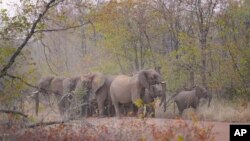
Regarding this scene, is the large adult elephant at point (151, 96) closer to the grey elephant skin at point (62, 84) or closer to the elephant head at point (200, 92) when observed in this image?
the elephant head at point (200, 92)

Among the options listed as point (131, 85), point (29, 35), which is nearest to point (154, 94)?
point (131, 85)

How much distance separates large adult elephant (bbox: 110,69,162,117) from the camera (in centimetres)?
1908

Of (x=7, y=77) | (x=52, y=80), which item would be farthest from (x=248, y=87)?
(x=7, y=77)

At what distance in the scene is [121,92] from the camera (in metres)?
20.1

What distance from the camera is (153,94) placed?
1972 cm

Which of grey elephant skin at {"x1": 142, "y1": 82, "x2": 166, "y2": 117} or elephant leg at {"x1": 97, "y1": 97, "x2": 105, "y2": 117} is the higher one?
grey elephant skin at {"x1": 142, "y1": 82, "x2": 166, "y2": 117}

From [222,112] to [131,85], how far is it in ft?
12.0

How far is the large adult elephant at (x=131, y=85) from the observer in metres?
19.1

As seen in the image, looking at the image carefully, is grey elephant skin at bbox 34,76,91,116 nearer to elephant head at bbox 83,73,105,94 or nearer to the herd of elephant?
the herd of elephant

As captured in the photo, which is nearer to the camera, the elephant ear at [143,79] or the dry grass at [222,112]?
the dry grass at [222,112]

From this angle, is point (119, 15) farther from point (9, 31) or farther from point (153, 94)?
point (9, 31)

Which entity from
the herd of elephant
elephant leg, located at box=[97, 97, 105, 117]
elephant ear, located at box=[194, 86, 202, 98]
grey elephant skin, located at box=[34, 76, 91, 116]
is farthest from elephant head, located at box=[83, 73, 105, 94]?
elephant ear, located at box=[194, 86, 202, 98]

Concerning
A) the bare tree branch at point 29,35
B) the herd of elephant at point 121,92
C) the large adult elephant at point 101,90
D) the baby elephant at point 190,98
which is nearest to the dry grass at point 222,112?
the baby elephant at point 190,98

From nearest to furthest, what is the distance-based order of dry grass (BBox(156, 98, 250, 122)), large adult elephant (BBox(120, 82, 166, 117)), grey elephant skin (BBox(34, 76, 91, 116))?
dry grass (BBox(156, 98, 250, 122)), large adult elephant (BBox(120, 82, 166, 117)), grey elephant skin (BBox(34, 76, 91, 116))
